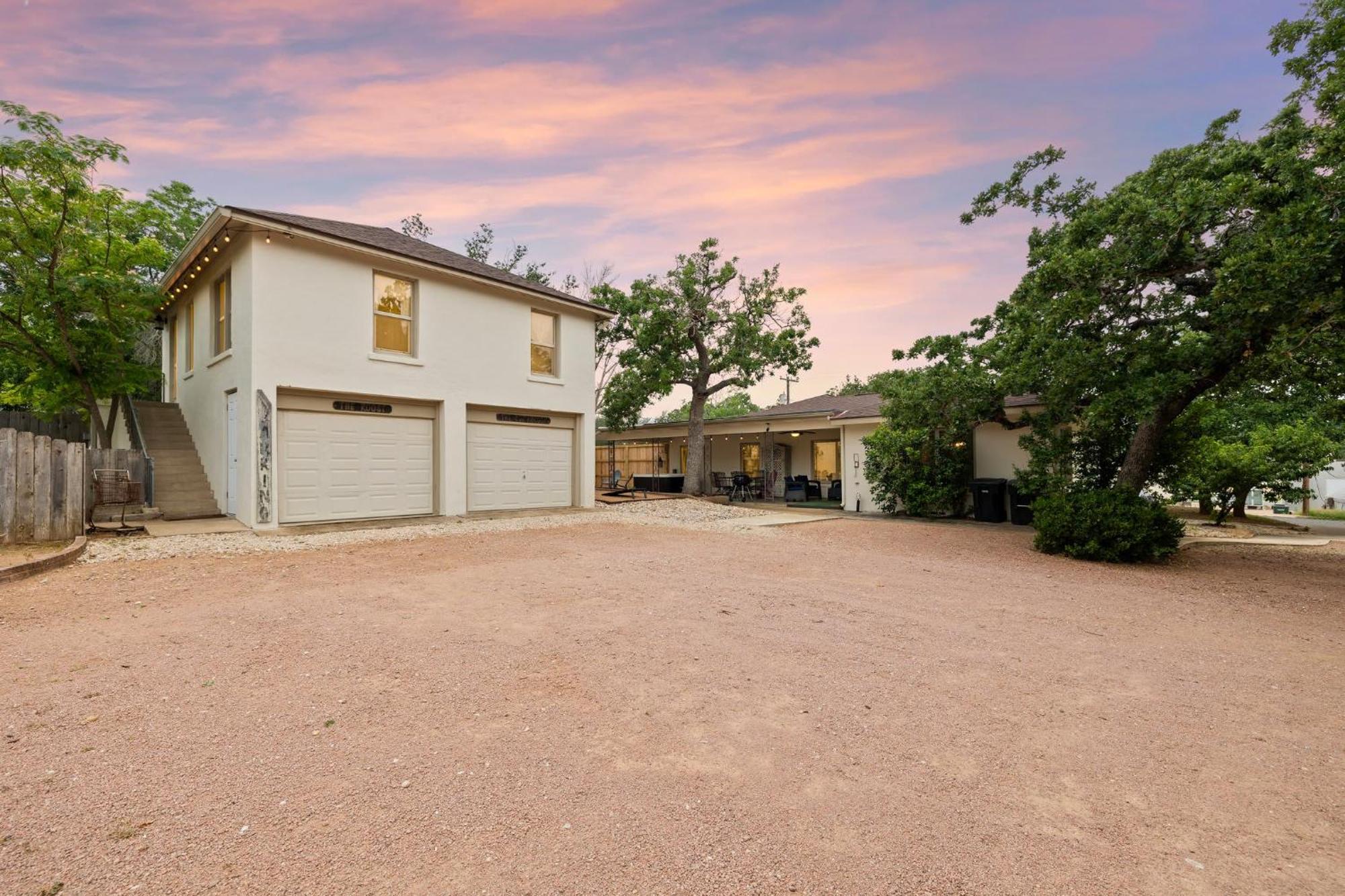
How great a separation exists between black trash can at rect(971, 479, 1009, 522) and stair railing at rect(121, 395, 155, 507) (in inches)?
715

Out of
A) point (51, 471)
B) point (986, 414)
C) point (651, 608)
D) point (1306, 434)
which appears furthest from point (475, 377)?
point (1306, 434)

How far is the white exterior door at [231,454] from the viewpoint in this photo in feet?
35.1

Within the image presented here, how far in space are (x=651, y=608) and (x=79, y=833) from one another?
13.0 feet

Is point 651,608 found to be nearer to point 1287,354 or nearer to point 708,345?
point 1287,354

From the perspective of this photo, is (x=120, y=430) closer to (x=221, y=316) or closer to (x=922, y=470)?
(x=221, y=316)

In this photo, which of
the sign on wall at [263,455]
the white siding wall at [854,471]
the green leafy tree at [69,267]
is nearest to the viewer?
the sign on wall at [263,455]

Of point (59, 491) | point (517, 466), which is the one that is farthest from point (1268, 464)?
point (59, 491)

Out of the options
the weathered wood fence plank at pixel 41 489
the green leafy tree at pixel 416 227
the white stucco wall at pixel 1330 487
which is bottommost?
the white stucco wall at pixel 1330 487

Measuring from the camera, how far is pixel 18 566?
20.7ft

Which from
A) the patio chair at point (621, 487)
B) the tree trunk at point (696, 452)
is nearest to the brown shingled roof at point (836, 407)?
the tree trunk at point (696, 452)

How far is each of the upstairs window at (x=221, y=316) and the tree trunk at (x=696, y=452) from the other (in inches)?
509

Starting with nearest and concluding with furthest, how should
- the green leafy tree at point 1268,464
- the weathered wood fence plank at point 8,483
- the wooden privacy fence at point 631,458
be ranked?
the weathered wood fence plank at point 8,483 → the green leafy tree at point 1268,464 → the wooden privacy fence at point 631,458

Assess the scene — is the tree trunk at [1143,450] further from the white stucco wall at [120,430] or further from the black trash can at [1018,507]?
the white stucco wall at [120,430]

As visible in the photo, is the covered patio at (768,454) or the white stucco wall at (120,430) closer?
the white stucco wall at (120,430)
